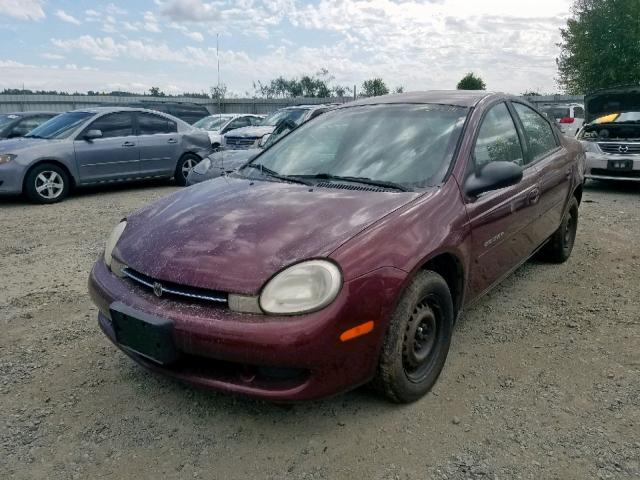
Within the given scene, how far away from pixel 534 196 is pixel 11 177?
24.1 feet

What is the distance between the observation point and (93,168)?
8.63 meters

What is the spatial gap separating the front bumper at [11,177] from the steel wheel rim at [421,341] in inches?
288

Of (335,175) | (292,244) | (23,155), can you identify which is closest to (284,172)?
(335,175)

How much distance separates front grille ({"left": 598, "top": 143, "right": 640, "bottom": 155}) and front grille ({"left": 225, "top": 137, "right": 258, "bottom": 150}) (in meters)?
6.68

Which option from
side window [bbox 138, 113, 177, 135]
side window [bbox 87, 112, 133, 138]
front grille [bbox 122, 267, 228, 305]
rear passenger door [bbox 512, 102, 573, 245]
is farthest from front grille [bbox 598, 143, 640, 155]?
front grille [bbox 122, 267, 228, 305]

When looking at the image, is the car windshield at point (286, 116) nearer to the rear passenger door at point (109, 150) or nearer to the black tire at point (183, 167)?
the black tire at point (183, 167)

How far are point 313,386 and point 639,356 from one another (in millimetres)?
2114

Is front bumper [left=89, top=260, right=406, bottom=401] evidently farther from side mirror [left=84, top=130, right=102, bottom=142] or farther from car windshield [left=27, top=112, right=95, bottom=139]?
car windshield [left=27, top=112, right=95, bottom=139]

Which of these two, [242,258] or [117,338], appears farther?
[117,338]

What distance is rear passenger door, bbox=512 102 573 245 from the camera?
3.86m

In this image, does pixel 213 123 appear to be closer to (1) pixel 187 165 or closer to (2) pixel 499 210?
(1) pixel 187 165

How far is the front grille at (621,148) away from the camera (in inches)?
330

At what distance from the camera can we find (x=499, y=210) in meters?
3.16

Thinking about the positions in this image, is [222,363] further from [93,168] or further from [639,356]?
[93,168]
